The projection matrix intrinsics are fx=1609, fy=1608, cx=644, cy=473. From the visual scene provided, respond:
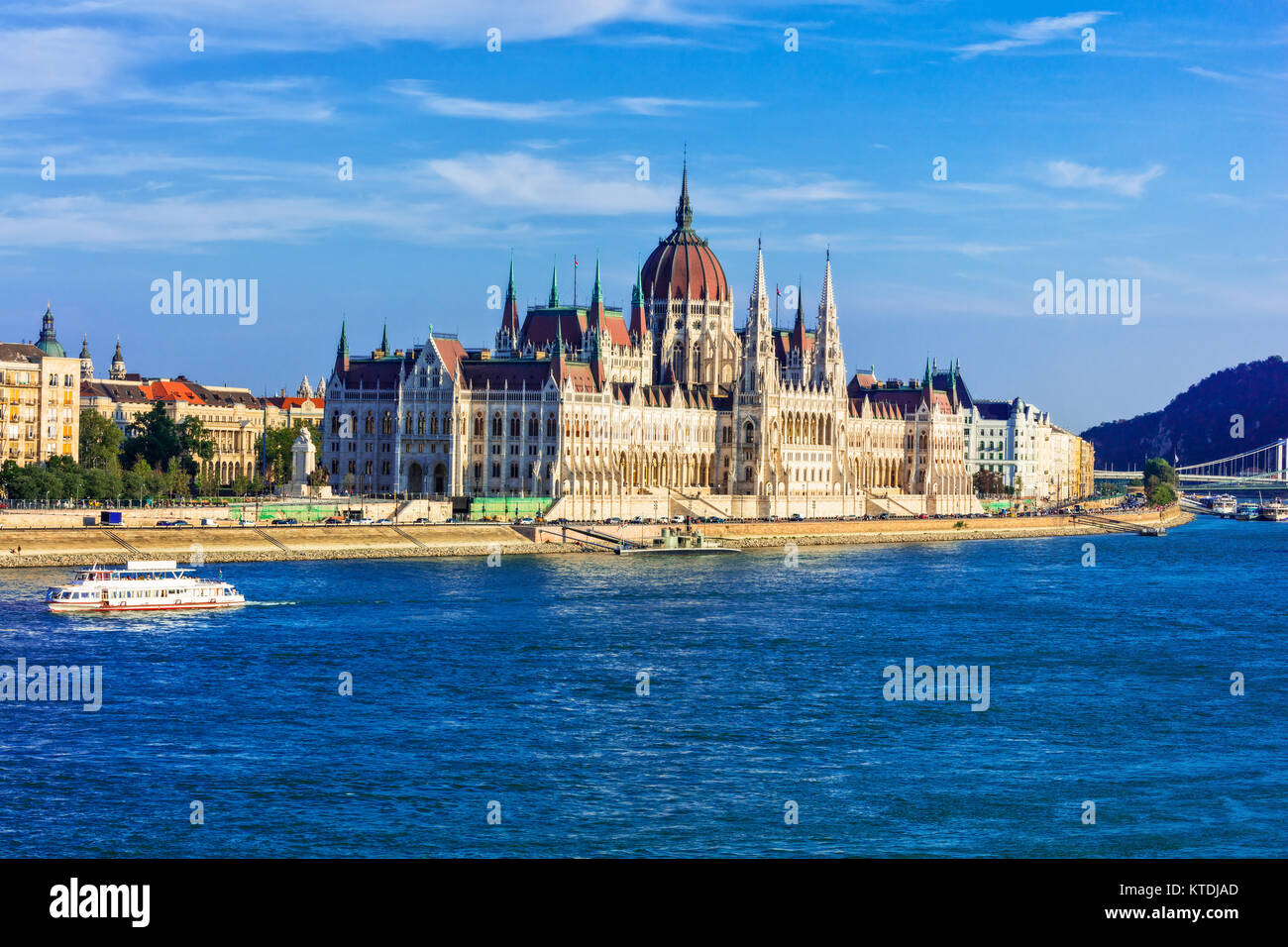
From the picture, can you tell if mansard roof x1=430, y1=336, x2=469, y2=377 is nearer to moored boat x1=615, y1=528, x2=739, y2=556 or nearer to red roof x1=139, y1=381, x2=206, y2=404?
moored boat x1=615, y1=528, x2=739, y2=556

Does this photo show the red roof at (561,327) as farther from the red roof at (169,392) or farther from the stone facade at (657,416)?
the red roof at (169,392)

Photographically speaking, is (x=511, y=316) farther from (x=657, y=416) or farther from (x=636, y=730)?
(x=636, y=730)

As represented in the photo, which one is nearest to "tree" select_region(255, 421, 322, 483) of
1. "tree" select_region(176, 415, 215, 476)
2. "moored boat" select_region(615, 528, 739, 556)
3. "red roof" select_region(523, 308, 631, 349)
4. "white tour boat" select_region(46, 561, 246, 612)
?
"tree" select_region(176, 415, 215, 476)

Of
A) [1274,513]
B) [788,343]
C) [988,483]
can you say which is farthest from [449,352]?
[1274,513]
